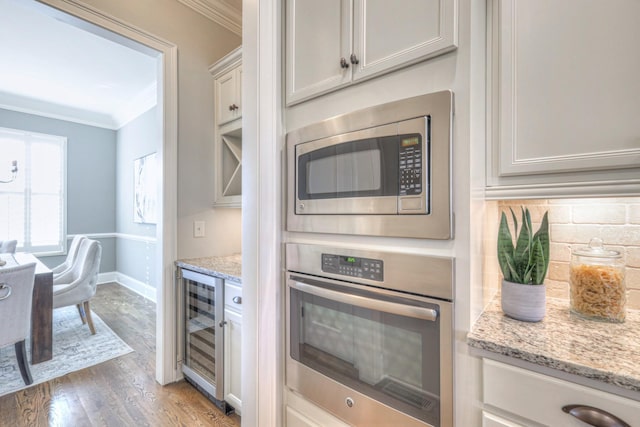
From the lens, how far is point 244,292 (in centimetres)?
140

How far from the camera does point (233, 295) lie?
5.70 ft

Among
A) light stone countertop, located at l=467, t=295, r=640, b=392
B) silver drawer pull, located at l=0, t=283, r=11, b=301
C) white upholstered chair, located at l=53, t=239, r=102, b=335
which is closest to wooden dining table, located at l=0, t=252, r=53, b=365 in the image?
white upholstered chair, located at l=53, t=239, r=102, b=335

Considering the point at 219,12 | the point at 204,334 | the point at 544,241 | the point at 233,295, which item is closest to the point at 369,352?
the point at 544,241

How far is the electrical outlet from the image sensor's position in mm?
2324

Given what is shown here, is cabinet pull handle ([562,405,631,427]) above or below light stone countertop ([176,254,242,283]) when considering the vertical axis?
below

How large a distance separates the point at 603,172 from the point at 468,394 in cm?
74

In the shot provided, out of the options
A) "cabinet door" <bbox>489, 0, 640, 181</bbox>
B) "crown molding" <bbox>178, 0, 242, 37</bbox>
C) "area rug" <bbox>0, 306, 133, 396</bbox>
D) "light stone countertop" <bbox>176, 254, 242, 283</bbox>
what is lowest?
"area rug" <bbox>0, 306, 133, 396</bbox>

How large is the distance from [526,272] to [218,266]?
1712 millimetres

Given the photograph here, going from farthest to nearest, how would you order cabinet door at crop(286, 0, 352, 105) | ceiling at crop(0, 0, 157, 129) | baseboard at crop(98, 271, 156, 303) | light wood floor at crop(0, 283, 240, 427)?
1. baseboard at crop(98, 271, 156, 303)
2. ceiling at crop(0, 0, 157, 129)
3. light wood floor at crop(0, 283, 240, 427)
4. cabinet door at crop(286, 0, 352, 105)

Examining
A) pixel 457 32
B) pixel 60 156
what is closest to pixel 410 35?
pixel 457 32

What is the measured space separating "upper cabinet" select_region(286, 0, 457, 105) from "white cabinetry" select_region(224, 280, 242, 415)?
112 cm

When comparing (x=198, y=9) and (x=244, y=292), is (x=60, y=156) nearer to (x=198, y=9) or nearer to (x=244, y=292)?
(x=198, y=9)

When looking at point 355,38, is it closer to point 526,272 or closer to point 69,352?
point 526,272

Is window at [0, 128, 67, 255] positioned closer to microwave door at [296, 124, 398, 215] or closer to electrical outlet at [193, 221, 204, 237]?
electrical outlet at [193, 221, 204, 237]
